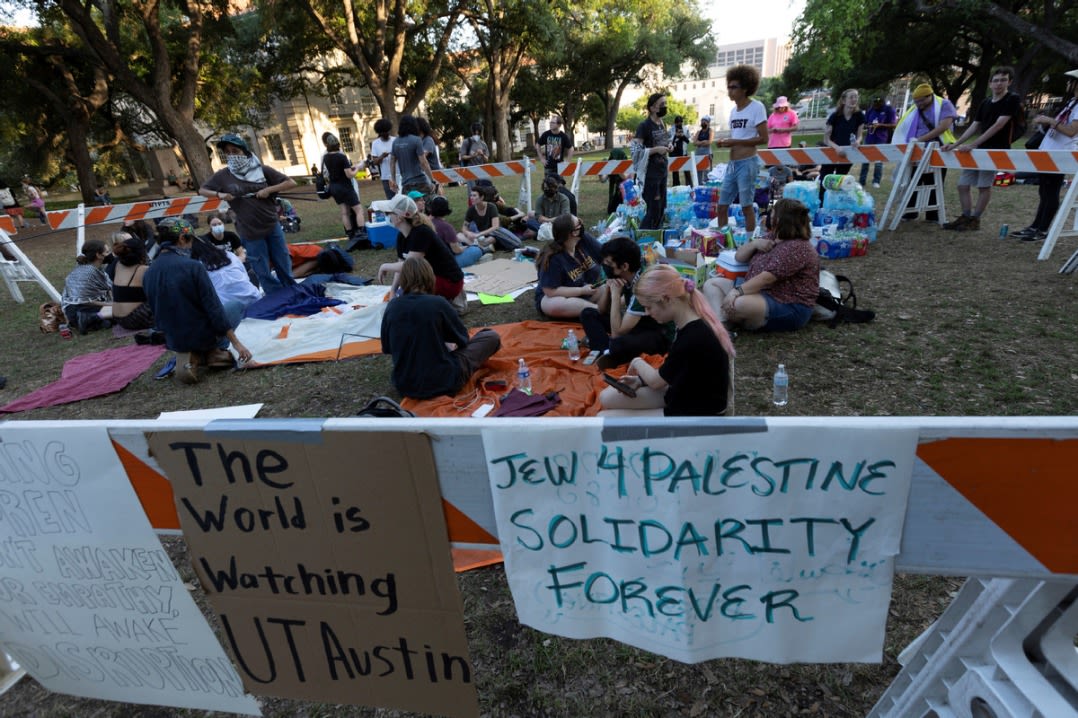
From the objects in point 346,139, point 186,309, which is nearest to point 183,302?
point 186,309

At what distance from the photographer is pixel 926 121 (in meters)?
8.50

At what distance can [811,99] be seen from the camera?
58.2 metres

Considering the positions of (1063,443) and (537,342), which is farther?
(537,342)

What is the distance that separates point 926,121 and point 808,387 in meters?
7.17

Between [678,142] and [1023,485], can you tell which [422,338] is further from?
[678,142]

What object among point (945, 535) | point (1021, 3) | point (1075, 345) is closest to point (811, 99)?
point (1021, 3)

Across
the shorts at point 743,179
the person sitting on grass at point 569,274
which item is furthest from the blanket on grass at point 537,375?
the shorts at point 743,179

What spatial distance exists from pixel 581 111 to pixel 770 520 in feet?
160

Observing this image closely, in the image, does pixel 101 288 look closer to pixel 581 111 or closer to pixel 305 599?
pixel 305 599

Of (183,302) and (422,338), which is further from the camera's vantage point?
(183,302)

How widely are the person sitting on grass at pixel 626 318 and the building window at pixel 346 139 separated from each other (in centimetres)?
4573

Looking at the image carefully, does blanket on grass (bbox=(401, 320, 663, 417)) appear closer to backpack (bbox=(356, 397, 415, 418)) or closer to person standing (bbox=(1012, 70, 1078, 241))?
backpack (bbox=(356, 397, 415, 418))

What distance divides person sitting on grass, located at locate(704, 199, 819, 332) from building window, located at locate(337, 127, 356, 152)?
45.8 metres

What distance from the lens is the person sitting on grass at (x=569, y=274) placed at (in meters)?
5.75
